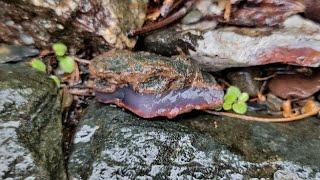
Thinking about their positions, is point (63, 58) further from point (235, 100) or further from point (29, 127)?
point (235, 100)

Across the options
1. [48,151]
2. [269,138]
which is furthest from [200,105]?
[48,151]

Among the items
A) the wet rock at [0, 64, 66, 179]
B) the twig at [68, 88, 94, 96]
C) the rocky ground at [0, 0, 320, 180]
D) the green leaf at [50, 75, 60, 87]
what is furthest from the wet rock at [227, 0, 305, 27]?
the wet rock at [0, 64, 66, 179]

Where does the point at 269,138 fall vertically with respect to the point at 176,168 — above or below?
above

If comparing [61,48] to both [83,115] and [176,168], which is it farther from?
[176,168]

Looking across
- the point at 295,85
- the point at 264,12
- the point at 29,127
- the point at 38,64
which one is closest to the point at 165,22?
the point at 264,12

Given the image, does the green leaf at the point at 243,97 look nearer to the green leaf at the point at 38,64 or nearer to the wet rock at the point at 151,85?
the wet rock at the point at 151,85

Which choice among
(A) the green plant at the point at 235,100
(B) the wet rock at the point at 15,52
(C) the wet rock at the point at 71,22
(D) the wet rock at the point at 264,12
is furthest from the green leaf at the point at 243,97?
(B) the wet rock at the point at 15,52
